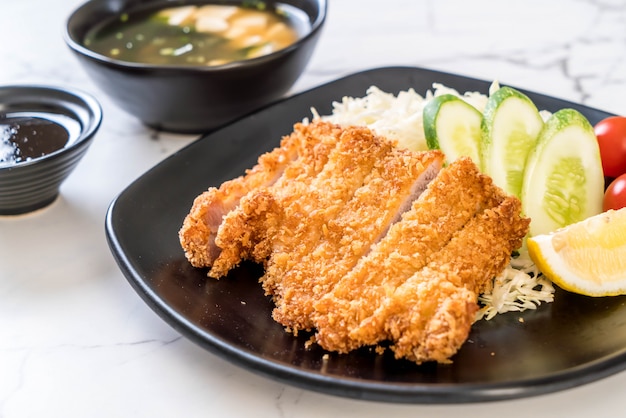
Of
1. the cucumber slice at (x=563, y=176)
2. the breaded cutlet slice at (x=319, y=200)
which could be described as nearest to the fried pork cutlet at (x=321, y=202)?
the breaded cutlet slice at (x=319, y=200)

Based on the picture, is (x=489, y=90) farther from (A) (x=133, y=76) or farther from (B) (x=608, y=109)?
(A) (x=133, y=76)

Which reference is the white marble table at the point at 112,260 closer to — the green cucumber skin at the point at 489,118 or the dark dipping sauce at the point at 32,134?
the dark dipping sauce at the point at 32,134

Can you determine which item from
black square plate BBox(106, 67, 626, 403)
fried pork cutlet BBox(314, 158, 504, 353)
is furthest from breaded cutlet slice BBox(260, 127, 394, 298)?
fried pork cutlet BBox(314, 158, 504, 353)

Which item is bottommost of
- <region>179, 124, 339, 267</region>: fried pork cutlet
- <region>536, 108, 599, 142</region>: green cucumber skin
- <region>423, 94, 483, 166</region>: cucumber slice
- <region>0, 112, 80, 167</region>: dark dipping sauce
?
<region>0, 112, 80, 167</region>: dark dipping sauce

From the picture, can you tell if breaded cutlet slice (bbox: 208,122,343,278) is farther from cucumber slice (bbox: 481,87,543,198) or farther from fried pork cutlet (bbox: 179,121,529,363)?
cucumber slice (bbox: 481,87,543,198)

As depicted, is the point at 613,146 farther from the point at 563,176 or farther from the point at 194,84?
the point at 194,84

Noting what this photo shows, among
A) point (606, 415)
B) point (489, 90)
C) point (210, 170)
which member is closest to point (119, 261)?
point (210, 170)

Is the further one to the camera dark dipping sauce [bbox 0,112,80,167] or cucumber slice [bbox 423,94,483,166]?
dark dipping sauce [bbox 0,112,80,167]
